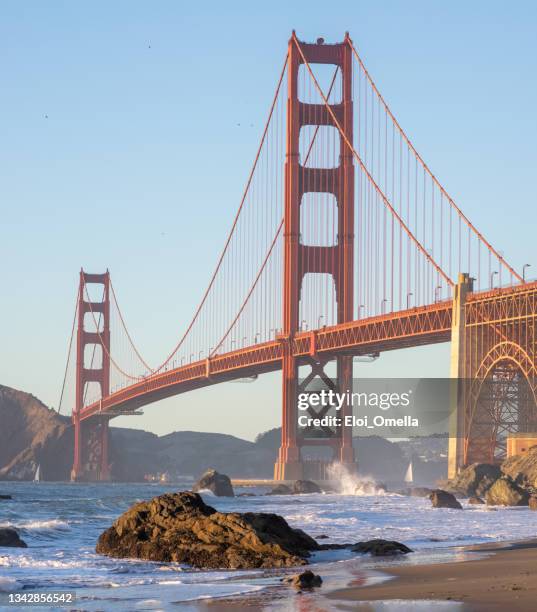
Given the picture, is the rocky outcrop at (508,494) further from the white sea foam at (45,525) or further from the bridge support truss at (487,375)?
the white sea foam at (45,525)

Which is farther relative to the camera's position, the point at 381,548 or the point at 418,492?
the point at 418,492

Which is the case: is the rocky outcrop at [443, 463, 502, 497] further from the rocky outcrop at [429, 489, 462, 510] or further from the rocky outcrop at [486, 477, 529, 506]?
the rocky outcrop at [429, 489, 462, 510]

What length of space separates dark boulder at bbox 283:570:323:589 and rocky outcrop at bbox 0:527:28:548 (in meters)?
11.3

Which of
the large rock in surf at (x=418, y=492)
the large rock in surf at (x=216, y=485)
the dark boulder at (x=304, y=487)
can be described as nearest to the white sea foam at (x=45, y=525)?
the large rock in surf at (x=418, y=492)

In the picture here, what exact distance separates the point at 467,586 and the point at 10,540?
1420 cm

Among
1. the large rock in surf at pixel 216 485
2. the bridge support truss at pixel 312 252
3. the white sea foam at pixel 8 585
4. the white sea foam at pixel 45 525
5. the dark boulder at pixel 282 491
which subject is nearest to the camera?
the white sea foam at pixel 8 585

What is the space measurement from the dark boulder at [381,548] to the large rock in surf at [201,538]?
3.10ft

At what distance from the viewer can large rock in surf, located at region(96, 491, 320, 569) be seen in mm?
25391

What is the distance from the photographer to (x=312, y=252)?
8900 centimetres

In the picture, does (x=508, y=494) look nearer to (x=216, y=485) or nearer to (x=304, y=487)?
(x=304, y=487)

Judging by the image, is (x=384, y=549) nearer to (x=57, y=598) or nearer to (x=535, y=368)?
(x=57, y=598)

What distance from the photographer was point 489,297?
67375 mm

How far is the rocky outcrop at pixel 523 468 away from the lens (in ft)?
198

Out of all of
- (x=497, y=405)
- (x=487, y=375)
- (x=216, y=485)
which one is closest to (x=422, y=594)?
(x=487, y=375)
